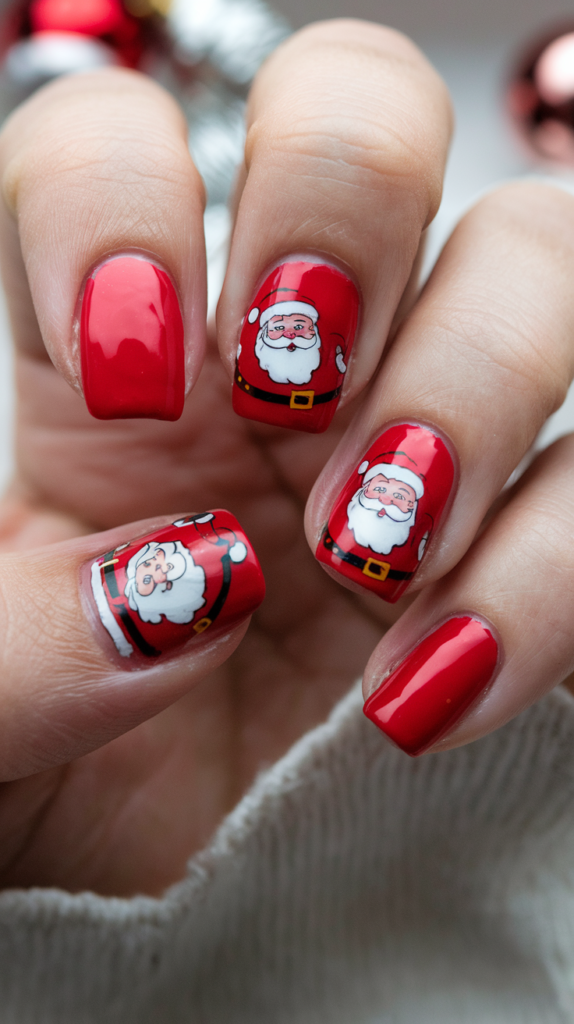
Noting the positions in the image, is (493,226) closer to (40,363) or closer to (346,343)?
(346,343)

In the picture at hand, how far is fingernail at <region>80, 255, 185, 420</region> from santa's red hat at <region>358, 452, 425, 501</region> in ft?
0.41

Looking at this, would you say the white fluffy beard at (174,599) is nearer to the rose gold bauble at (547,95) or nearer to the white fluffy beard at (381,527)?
the white fluffy beard at (381,527)

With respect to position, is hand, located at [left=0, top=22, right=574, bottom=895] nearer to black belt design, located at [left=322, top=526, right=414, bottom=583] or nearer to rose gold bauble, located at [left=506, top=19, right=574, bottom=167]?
black belt design, located at [left=322, top=526, right=414, bottom=583]

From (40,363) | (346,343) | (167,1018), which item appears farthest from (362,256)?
(167,1018)

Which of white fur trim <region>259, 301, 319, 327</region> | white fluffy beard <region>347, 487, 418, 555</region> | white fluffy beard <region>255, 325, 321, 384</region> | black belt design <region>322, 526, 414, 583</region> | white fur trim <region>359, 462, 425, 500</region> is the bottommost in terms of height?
black belt design <region>322, 526, 414, 583</region>

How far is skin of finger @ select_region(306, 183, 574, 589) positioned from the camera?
0.46m

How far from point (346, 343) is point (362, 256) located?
0.16 ft

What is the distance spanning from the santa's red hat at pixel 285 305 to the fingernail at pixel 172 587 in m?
0.12

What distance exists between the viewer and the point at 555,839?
1.87ft

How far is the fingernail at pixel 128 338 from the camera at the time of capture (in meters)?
0.44

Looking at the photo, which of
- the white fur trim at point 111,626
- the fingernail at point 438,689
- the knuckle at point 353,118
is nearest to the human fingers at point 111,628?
the white fur trim at point 111,626

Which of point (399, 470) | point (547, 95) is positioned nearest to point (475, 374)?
point (399, 470)

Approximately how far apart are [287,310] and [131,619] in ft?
0.64

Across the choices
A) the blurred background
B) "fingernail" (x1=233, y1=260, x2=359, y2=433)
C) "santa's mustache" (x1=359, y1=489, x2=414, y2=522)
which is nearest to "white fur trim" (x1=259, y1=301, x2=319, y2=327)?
"fingernail" (x1=233, y1=260, x2=359, y2=433)
